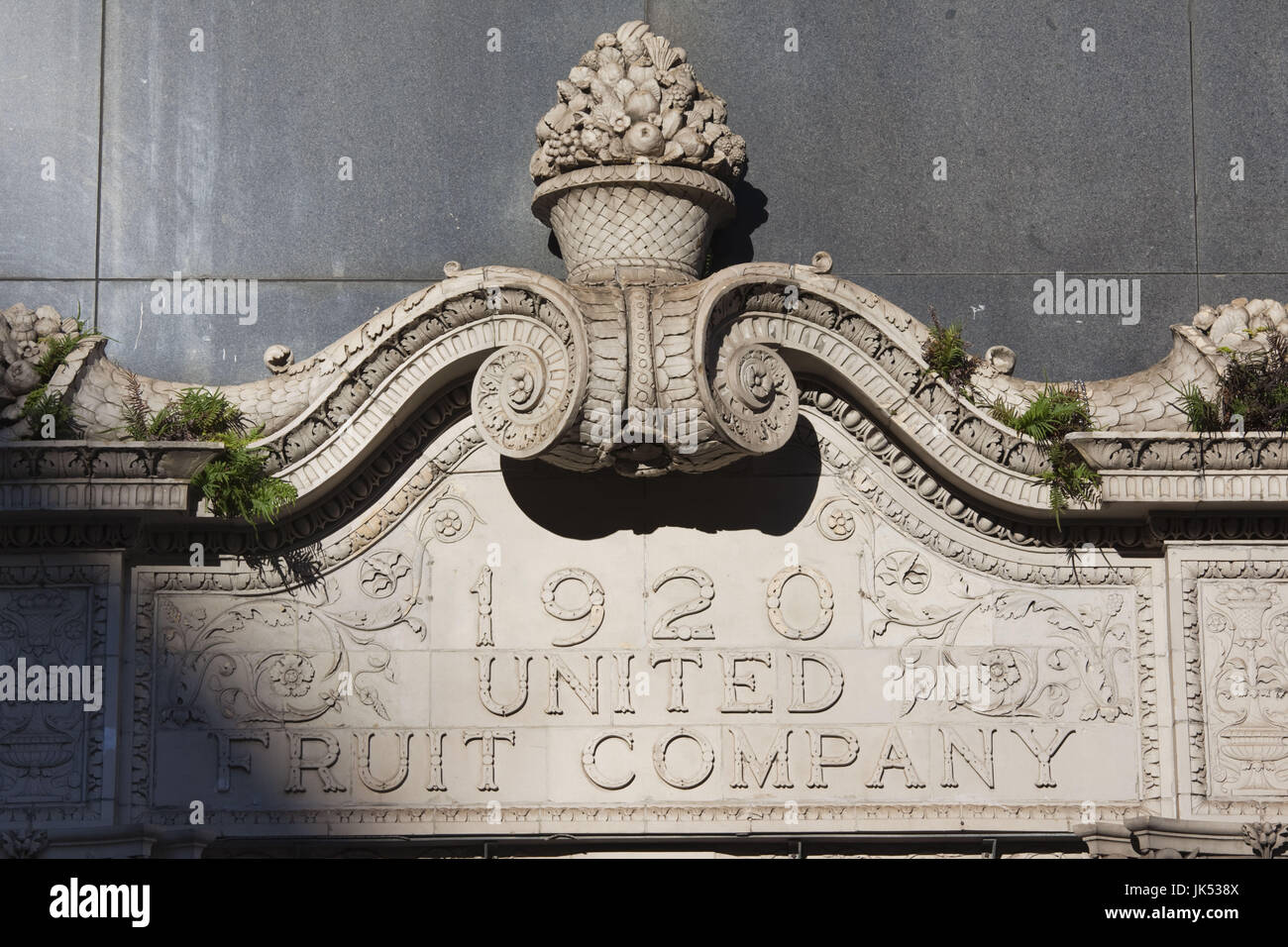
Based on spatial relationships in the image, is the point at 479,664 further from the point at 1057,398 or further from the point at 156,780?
the point at 1057,398

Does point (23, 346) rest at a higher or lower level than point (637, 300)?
lower

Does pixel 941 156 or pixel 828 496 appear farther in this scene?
pixel 941 156

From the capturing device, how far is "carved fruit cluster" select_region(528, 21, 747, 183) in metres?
9.34

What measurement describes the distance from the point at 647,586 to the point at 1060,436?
6.92 feet

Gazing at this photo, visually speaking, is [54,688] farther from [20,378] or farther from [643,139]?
[643,139]

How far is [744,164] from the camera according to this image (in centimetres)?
966

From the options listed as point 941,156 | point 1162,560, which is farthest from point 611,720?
point 941,156

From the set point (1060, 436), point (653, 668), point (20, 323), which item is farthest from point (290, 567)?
point (1060, 436)

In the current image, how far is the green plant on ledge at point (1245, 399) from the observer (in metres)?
8.93

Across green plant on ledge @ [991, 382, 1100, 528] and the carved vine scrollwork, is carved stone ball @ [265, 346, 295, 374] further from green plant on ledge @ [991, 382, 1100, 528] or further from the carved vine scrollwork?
green plant on ledge @ [991, 382, 1100, 528]

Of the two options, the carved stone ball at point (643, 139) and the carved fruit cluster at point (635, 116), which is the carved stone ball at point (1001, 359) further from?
the carved stone ball at point (643, 139)

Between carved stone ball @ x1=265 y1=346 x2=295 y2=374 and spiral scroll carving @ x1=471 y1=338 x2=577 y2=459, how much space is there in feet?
3.44

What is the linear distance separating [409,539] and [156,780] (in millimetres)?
1638

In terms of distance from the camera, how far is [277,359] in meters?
9.35
